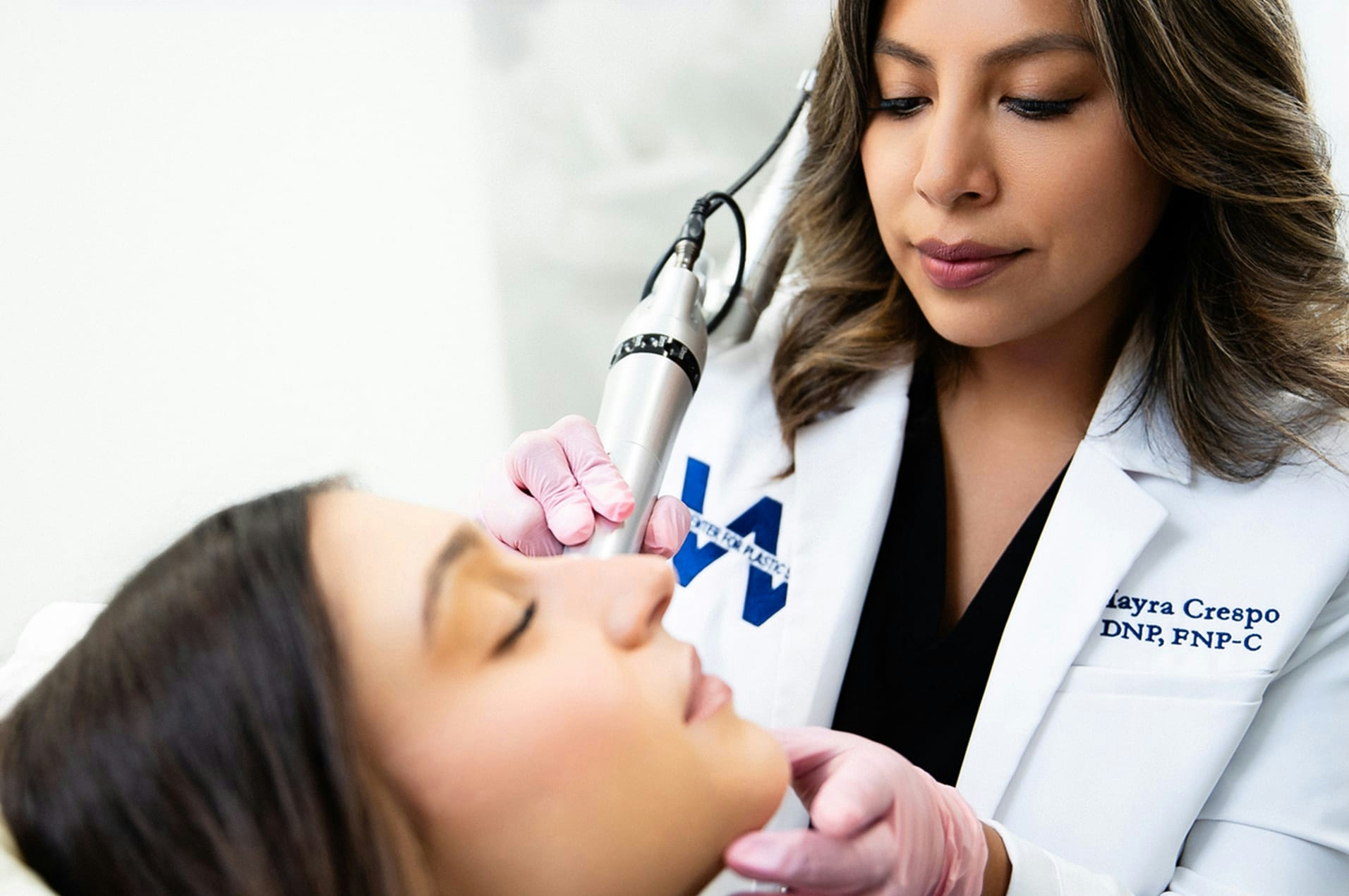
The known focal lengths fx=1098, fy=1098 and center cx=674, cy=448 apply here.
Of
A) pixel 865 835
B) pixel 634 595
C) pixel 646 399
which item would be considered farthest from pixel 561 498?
pixel 865 835

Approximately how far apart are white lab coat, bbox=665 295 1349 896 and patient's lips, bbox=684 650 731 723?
39 cm

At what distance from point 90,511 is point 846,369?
888 millimetres

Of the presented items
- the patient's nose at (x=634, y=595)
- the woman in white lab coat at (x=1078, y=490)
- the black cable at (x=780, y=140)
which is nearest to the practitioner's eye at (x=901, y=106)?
the woman in white lab coat at (x=1078, y=490)

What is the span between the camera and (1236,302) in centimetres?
104

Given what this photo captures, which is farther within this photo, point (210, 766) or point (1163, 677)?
point (1163, 677)

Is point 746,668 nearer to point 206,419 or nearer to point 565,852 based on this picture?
point 565,852

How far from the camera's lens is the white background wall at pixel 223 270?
1.26 m

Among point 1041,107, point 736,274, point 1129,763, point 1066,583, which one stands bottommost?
point 1129,763

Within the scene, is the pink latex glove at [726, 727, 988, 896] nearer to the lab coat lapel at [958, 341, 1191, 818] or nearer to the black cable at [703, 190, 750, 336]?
the lab coat lapel at [958, 341, 1191, 818]

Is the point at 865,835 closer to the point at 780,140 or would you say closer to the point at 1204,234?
the point at 1204,234

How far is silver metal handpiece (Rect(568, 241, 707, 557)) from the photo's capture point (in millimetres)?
896

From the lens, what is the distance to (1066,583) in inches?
39.3

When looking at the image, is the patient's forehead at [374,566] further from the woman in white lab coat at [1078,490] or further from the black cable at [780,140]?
the black cable at [780,140]

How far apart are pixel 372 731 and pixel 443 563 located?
3.8 inches
